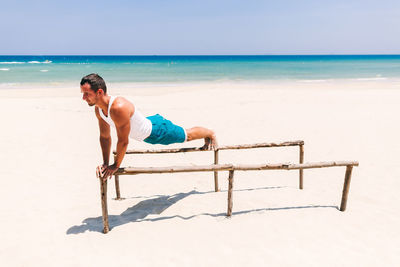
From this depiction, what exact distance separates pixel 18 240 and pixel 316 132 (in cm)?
706

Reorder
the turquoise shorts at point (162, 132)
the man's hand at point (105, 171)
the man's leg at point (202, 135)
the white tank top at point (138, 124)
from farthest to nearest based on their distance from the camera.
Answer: the man's leg at point (202, 135), the turquoise shorts at point (162, 132), the white tank top at point (138, 124), the man's hand at point (105, 171)

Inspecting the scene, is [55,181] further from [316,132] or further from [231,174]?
[316,132]

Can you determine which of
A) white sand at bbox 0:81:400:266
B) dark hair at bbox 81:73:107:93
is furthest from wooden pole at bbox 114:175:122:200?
dark hair at bbox 81:73:107:93

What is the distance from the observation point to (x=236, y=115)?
10188 millimetres

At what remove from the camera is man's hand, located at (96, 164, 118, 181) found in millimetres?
3180

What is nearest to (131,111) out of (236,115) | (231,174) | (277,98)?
(231,174)

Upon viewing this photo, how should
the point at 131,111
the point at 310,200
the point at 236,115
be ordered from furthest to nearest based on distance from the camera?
the point at 236,115 < the point at 310,200 < the point at 131,111

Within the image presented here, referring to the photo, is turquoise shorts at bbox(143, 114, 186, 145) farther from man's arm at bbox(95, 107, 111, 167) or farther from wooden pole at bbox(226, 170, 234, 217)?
wooden pole at bbox(226, 170, 234, 217)

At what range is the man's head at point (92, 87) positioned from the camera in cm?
308

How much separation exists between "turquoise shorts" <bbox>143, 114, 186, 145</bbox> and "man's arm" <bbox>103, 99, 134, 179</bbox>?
1.72ft

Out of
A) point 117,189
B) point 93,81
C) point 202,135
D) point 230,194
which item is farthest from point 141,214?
point 93,81

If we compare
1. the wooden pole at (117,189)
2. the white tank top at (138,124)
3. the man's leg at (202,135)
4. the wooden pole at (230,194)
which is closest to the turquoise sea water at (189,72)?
the wooden pole at (117,189)

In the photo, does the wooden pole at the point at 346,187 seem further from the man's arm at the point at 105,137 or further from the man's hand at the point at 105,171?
the man's arm at the point at 105,137

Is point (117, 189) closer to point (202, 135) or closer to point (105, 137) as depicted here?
point (105, 137)
